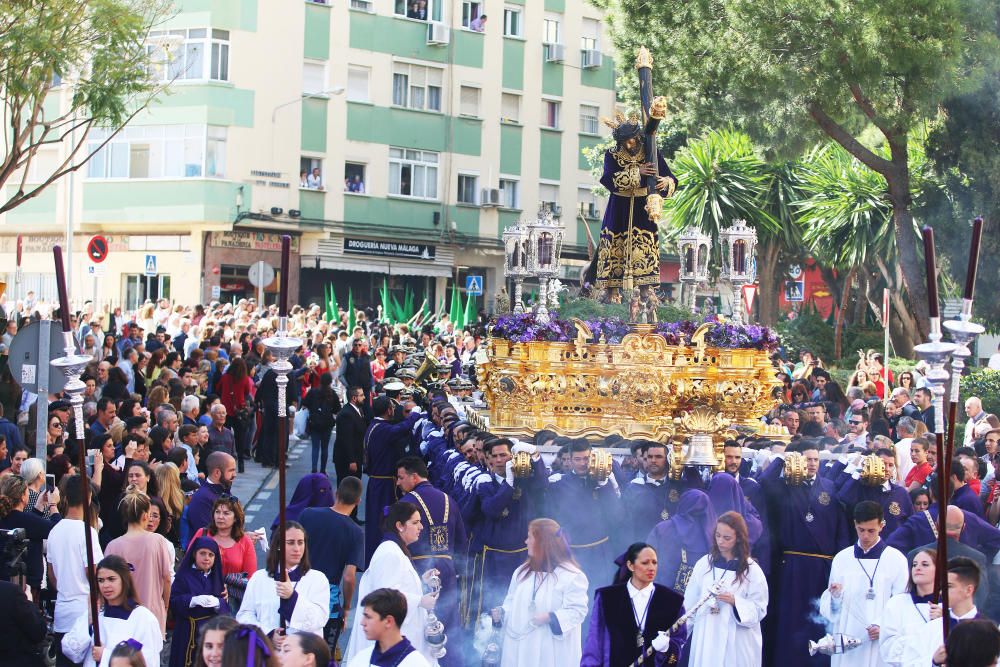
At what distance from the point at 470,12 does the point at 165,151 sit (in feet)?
32.2

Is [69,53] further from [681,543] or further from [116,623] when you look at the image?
[116,623]

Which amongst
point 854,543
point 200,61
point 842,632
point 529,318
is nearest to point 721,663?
point 842,632

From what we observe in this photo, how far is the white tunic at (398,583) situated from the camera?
8.95 metres

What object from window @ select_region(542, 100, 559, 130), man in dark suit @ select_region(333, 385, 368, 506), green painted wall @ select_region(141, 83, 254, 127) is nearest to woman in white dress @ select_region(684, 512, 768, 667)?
man in dark suit @ select_region(333, 385, 368, 506)

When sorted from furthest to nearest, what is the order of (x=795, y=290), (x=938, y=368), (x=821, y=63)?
1. (x=795, y=290)
2. (x=821, y=63)
3. (x=938, y=368)

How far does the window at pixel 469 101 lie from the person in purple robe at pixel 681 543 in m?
32.3

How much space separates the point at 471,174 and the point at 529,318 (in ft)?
91.9

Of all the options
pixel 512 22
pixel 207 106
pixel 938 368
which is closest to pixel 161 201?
pixel 207 106

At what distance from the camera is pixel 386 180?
131 ft

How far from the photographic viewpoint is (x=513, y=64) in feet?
138

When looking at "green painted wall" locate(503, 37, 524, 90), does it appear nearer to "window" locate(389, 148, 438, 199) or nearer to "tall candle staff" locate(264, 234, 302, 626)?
"window" locate(389, 148, 438, 199)

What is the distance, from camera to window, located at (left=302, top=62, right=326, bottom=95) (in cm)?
3850

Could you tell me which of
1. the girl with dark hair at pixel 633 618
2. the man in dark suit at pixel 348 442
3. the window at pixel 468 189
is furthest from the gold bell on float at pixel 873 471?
the window at pixel 468 189

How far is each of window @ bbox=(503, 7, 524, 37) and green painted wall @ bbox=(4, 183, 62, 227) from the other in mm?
13324
